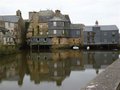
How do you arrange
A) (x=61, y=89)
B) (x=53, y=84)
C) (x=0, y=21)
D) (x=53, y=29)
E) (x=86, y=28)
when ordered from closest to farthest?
(x=61, y=89), (x=53, y=84), (x=0, y=21), (x=53, y=29), (x=86, y=28)

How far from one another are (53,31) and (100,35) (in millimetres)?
13587

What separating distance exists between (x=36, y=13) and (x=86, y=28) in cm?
1491

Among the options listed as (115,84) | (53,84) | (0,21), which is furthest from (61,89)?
(0,21)

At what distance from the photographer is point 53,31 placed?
7756cm

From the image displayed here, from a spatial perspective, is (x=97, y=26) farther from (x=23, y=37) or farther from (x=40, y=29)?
(x=23, y=37)

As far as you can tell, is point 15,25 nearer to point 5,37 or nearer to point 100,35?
point 5,37

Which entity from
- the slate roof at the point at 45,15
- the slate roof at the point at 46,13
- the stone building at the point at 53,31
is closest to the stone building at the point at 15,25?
the stone building at the point at 53,31

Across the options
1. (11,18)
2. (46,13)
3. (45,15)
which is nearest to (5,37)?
(11,18)

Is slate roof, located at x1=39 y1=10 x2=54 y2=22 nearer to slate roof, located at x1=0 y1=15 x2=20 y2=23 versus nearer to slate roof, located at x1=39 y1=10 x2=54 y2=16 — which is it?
slate roof, located at x1=39 y1=10 x2=54 y2=16

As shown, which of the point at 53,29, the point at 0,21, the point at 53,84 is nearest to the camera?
the point at 53,84

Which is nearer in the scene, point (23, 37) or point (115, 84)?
point (115, 84)

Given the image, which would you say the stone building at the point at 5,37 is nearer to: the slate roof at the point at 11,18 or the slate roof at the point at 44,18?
the slate roof at the point at 11,18

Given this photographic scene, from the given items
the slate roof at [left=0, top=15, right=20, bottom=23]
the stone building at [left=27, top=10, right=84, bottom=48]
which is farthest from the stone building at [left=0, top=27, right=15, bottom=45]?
the stone building at [left=27, top=10, right=84, bottom=48]

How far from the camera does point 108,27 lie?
82.4 m
